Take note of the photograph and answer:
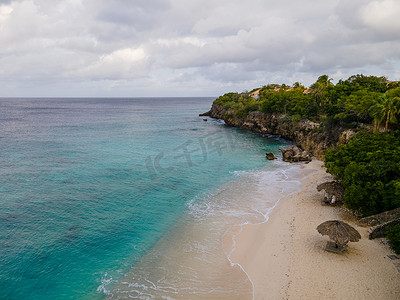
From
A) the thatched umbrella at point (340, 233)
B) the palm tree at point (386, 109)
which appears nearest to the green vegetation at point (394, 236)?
the thatched umbrella at point (340, 233)

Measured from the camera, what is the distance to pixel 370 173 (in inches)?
888

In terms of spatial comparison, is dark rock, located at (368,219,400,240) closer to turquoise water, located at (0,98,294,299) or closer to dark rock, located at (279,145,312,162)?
turquoise water, located at (0,98,294,299)

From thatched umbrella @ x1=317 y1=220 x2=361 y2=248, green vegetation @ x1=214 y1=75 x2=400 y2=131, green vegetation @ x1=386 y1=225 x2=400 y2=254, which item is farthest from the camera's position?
green vegetation @ x1=214 y1=75 x2=400 y2=131

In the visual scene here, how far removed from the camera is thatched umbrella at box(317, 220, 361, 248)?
57.6 ft

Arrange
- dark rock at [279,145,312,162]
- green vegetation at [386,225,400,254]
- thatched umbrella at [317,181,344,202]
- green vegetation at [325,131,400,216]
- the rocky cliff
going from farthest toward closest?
dark rock at [279,145,312,162]
the rocky cliff
thatched umbrella at [317,181,344,202]
green vegetation at [325,131,400,216]
green vegetation at [386,225,400,254]

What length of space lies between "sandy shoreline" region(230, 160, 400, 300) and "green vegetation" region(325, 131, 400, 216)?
7.46 ft

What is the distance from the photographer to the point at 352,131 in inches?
1515

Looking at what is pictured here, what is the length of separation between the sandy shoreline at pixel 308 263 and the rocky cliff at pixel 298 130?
70.5 feet


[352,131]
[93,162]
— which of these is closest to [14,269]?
[93,162]

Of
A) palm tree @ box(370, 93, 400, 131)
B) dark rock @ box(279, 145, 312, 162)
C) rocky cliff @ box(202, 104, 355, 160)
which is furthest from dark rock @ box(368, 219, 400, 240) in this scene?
dark rock @ box(279, 145, 312, 162)

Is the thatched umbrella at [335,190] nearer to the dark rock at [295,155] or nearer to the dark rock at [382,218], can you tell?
the dark rock at [382,218]

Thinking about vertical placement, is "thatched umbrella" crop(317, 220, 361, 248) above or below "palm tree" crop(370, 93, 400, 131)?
below

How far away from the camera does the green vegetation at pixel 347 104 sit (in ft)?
107

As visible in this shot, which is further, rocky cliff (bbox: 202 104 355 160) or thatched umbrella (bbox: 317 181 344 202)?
rocky cliff (bbox: 202 104 355 160)
